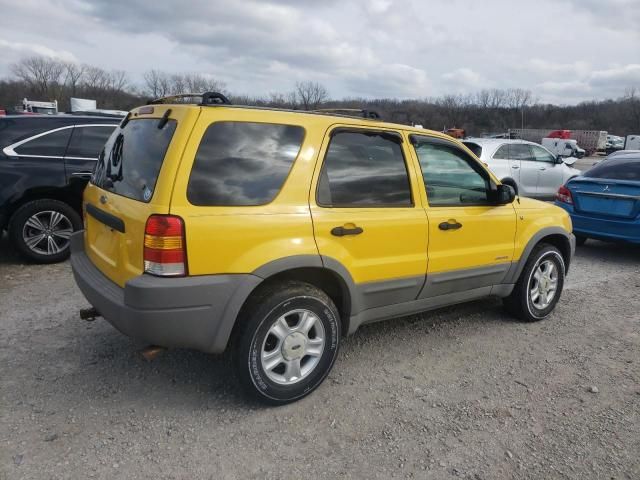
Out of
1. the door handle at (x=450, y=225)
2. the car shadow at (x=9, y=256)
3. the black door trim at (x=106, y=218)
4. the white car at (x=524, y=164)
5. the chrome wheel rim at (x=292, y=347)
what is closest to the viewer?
the black door trim at (x=106, y=218)

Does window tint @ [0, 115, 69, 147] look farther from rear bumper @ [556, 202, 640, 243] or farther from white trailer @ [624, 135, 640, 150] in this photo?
white trailer @ [624, 135, 640, 150]

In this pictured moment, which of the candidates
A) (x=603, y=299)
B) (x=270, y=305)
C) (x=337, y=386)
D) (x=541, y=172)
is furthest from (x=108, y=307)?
(x=541, y=172)

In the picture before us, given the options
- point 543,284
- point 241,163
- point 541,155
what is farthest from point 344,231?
point 541,155

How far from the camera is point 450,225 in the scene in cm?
361

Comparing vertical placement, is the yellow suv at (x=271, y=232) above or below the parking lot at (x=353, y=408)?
above

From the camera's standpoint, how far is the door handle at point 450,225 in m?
3.56

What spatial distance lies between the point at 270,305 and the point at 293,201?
61cm

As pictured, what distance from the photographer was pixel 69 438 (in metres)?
2.63

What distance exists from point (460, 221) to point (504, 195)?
53cm

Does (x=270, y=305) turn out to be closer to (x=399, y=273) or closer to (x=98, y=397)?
(x=399, y=273)

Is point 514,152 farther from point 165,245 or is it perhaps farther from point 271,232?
point 165,245

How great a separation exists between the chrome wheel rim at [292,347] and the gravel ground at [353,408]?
210 mm

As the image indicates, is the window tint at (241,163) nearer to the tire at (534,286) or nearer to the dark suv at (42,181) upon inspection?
the tire at (534,286)

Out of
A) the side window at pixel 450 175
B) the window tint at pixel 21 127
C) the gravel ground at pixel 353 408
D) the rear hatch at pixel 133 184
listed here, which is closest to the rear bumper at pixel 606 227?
the gravel ground at pixel 353 408
